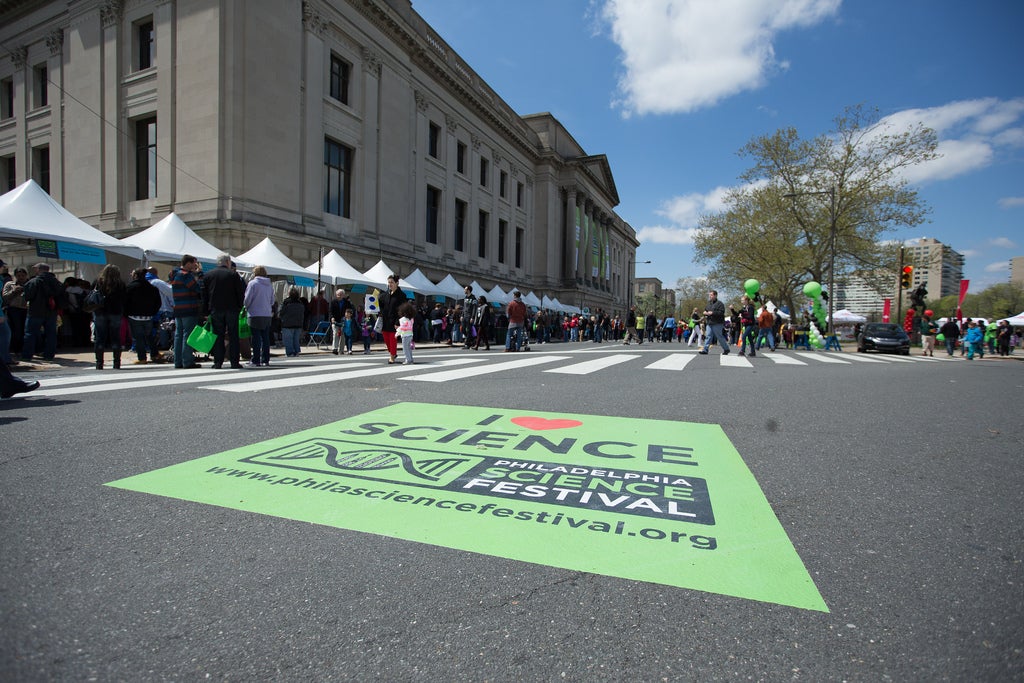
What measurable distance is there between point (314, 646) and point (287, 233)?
21.8 m

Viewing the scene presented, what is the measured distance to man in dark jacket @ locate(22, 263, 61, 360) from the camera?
988cm

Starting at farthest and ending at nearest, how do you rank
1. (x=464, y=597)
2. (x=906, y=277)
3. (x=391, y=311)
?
(x=906, y=277), (x=391, y=311), (x=464, y=597)

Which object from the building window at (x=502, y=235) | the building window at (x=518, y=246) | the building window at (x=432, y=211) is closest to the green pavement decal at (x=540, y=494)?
the building window at (x=432, y=211)

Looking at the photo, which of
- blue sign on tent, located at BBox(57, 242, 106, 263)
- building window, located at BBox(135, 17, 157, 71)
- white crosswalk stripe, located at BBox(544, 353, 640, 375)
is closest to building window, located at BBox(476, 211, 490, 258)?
building window, located at BBox(135, 17, 157, 71)

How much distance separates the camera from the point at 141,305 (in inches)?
377

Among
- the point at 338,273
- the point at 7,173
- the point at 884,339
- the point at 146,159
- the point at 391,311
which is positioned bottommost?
the point at 884,339

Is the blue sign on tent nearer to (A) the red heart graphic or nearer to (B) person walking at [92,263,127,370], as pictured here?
(B) person walking at [92,263,127,370]

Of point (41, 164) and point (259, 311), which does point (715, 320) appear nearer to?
point (259, 311)

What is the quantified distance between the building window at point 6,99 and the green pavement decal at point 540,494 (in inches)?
1446

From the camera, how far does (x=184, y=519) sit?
2.53 m

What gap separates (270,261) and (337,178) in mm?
10298

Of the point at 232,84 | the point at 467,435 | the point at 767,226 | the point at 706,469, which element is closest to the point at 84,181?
the point at 232,84

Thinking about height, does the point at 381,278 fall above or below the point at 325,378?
above

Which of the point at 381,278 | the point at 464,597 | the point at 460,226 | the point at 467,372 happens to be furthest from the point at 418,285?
the point at 464,597
